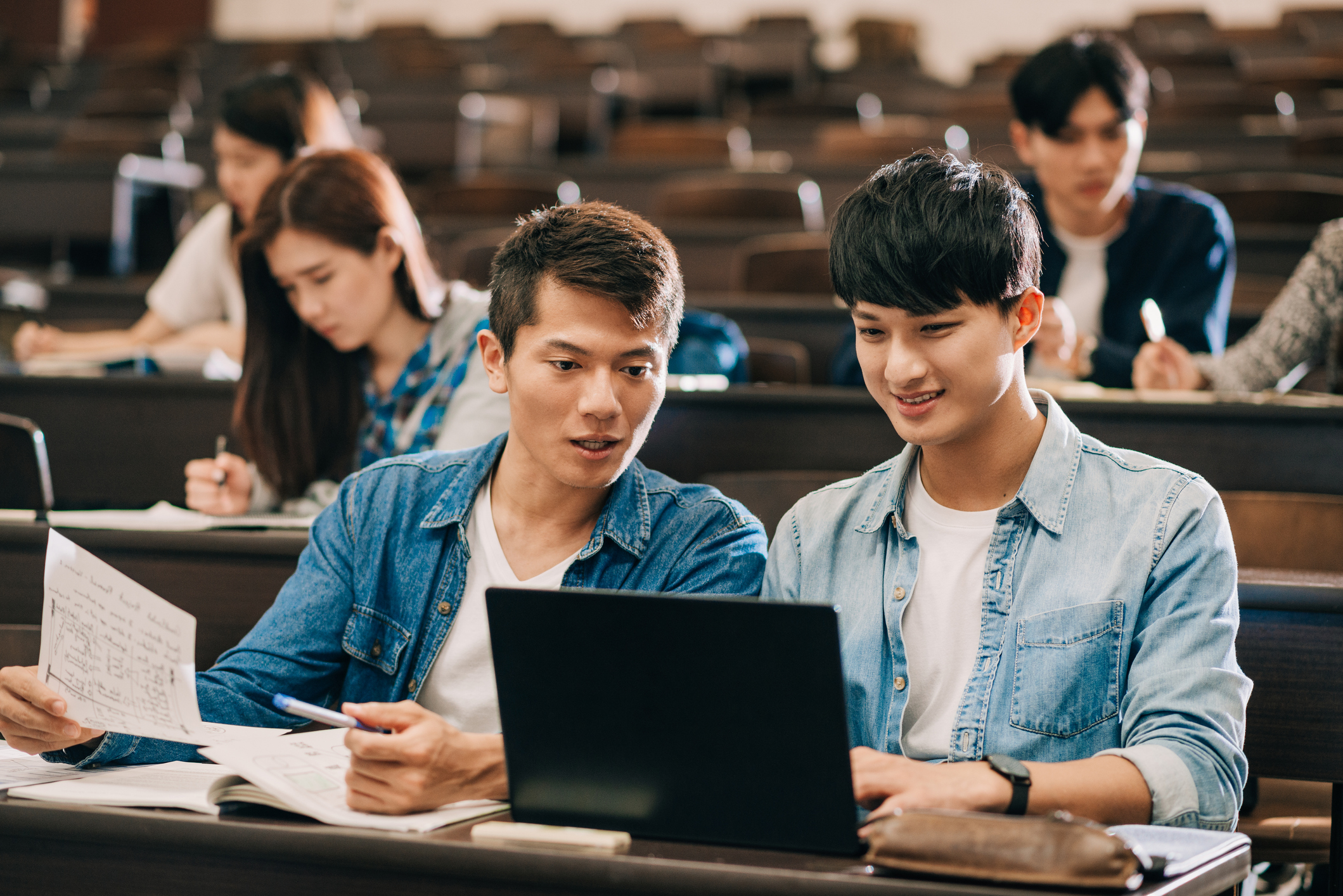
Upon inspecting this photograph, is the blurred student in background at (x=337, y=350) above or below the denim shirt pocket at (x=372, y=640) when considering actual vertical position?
above

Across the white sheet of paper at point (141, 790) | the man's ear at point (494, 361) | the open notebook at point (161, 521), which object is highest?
the man's ear at point (494, 361)

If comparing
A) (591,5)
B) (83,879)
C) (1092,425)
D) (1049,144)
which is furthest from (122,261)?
(591,5)

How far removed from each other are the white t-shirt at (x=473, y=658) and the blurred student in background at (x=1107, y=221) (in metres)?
1.27

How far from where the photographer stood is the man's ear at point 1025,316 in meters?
1.17

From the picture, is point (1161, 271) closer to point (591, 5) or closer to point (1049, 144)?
point (1049, 144)

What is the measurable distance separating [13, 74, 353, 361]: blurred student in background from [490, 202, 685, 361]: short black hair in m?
1.21

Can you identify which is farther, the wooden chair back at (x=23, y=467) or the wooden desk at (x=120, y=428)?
the wooden desk at (x=120, y=428)

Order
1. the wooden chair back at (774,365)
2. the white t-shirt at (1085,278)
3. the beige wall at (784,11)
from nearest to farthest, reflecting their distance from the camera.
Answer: the white t-shirt at (1085,278) < the wooden chair back at (774,365) < the beige wall at (784,11)

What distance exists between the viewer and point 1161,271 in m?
2.47

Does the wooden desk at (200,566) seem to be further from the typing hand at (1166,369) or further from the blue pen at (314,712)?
the typing hand at (1166,369)

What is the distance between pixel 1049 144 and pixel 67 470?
194cm

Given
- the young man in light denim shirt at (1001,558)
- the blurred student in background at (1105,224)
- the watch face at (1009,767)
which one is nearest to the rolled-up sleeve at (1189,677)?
the young man in light denim shirt at (1001,558)

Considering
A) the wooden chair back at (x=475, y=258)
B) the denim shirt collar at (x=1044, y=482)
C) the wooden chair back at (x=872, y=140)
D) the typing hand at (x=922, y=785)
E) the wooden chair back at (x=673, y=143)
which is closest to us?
the typing hand at (x=922, y=785)

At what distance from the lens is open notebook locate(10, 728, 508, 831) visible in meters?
0.95
